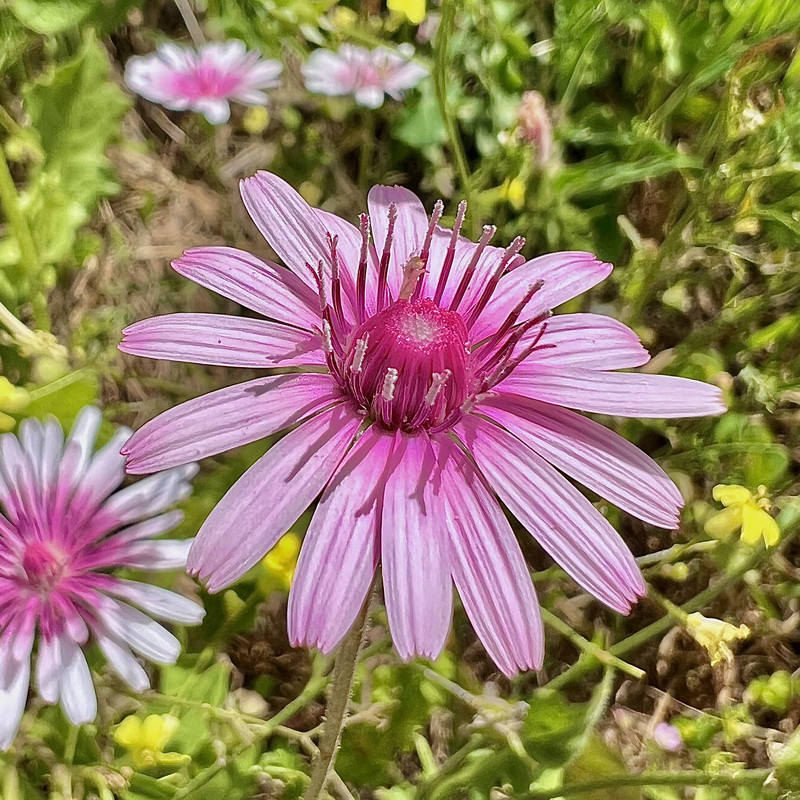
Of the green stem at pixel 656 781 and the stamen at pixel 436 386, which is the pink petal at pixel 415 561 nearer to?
the stamen at pixel 436 386

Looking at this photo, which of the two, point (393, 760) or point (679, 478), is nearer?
point (393, 760)

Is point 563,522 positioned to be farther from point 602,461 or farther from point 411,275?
point 411,275

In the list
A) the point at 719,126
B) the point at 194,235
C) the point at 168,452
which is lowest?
the point at 168,452

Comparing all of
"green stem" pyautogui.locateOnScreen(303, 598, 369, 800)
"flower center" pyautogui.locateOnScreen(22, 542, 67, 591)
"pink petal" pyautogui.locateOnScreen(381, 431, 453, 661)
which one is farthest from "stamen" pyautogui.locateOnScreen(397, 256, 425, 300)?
"flower center" pyautogui.locateOnScreen(22, 542, 67, 591)

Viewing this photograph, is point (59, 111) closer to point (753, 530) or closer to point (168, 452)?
point (168, 452)

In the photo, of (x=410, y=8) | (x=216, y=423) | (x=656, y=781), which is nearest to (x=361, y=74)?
(x=410, y=8)

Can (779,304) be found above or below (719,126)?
below

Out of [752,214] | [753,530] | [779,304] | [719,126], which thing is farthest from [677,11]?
[753,530]
